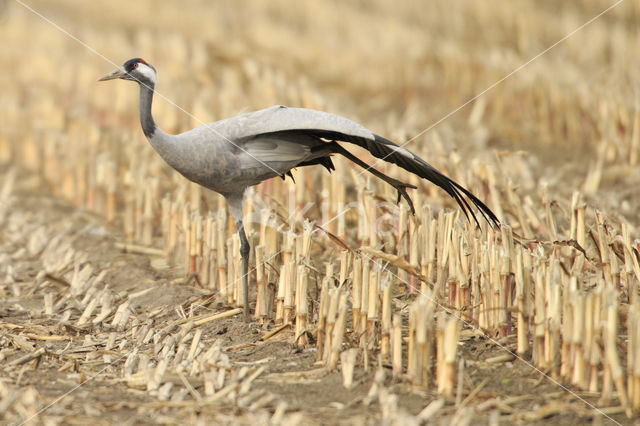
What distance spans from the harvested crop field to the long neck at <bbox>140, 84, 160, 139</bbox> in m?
0.72

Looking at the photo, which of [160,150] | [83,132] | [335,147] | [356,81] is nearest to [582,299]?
[335,147]

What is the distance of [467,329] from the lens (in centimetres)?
513

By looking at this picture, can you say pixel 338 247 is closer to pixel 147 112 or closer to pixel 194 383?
pixel 147 112

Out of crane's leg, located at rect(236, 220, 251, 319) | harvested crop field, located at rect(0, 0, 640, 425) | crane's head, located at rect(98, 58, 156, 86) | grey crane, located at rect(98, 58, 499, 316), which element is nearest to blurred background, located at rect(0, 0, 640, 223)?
harvested crop field, located at rect(0, 0, 640, 425)

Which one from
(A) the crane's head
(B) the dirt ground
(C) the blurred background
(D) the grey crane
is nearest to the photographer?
(B) the dirt ground

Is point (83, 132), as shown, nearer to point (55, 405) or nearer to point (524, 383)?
point (55, 405)

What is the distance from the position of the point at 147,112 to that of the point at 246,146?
0.67 metres

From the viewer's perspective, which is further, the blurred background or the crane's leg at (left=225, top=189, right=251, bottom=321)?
the blurred background

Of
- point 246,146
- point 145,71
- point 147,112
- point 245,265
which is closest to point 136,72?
point 145,71

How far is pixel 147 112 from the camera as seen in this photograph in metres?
5.21

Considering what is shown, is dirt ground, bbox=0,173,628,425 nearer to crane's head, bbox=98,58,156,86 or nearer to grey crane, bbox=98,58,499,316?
grey crane, bbox=98,58,499,316

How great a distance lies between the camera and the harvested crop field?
14.1 ft

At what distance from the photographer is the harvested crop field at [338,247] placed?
429cm

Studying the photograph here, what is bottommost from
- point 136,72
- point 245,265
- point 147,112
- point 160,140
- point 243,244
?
point 245,265
